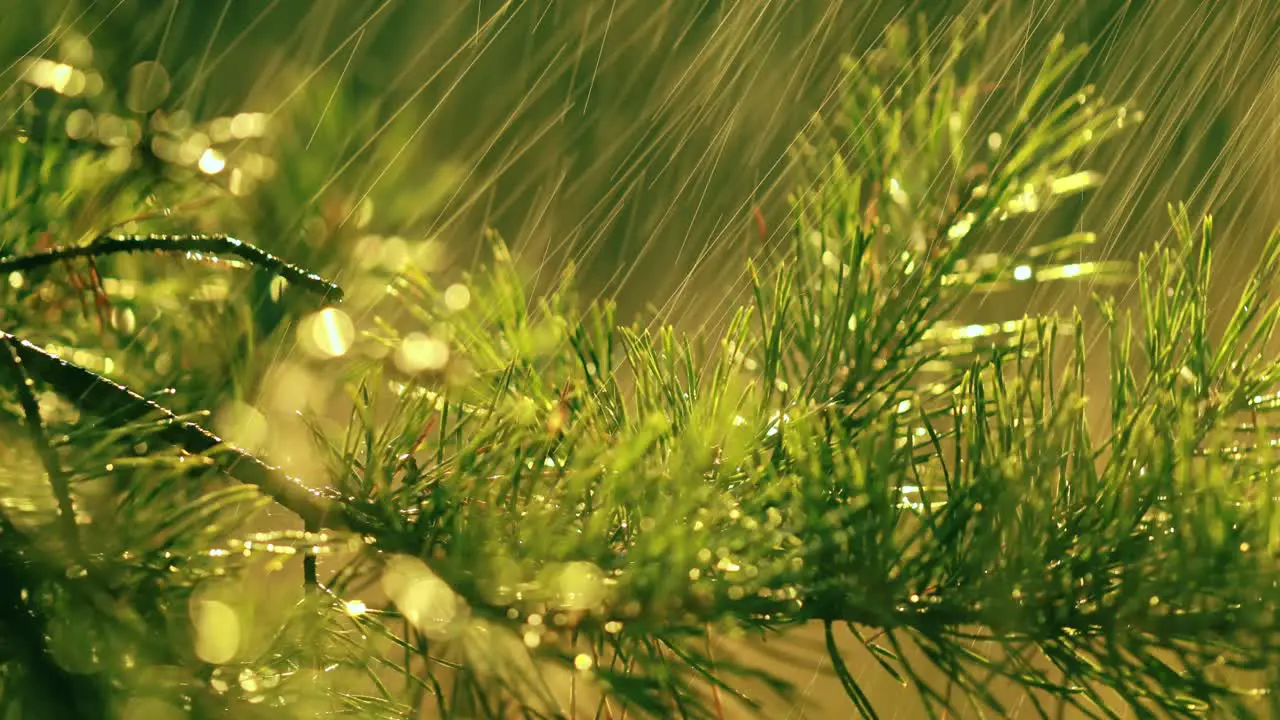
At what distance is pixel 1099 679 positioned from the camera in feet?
0.57

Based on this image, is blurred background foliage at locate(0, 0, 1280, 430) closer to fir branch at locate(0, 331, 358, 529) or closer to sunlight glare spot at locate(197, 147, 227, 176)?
sunlight glare spot at locate(197, 147, 227, 176)

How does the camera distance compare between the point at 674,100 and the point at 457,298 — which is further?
the point at 674,100

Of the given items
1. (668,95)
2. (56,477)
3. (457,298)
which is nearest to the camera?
(56,477)

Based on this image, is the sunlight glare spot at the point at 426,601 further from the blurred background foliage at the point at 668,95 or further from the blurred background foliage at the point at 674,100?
the blurred background foliage at the point at 668,95

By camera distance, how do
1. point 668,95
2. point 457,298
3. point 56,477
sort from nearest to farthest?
point 56,477, point 457,298, point 668,95

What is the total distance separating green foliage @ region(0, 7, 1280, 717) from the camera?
0.14 meters

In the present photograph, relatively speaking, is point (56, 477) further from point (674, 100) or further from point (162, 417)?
point (674, 100)

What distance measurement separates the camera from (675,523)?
0.17 meters

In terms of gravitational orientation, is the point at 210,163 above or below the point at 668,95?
below

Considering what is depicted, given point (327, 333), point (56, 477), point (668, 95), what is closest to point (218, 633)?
point (56, 477)

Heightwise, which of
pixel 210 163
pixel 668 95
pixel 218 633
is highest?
pixel 668 95

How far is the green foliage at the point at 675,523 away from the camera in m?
0.14

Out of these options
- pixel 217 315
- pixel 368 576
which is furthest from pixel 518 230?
pixel 368 576

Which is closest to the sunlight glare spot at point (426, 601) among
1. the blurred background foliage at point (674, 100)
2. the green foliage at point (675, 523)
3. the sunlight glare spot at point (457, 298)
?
the green foliage at point (675, 523)
